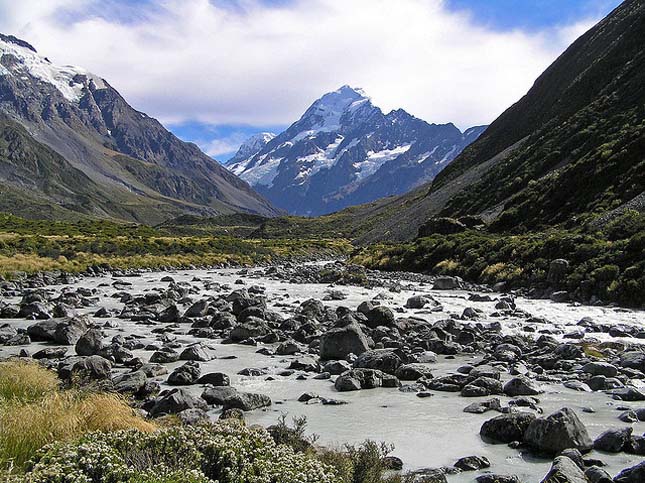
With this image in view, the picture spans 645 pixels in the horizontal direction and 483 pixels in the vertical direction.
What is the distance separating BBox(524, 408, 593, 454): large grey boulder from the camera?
9734 mm

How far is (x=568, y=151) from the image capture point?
7175 cm

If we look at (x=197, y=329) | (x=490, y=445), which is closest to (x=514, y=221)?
(x=197, y=329)

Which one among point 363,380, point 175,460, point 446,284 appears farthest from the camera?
point 446,284

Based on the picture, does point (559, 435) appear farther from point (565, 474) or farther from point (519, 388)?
point (519, 388)

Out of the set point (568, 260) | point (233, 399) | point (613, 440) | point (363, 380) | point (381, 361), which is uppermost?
point (568, 260)

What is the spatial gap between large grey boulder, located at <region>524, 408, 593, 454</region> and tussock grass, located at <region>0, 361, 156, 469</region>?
6.72 m

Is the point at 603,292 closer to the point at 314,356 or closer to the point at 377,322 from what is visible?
the point at 377,322

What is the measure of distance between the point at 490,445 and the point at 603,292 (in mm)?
22572

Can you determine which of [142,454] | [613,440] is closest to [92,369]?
[142,454]

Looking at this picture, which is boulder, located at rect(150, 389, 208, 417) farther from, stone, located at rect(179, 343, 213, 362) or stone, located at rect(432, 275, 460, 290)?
stone, located at rect(432, 275, 460, 290)

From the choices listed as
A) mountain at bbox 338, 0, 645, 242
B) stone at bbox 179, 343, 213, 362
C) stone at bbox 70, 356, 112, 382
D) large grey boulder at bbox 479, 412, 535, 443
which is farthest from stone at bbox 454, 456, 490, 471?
mountain at bbox 338, 0, 645, 242

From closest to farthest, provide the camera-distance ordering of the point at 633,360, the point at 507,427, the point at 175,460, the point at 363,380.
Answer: the point at 175,460, the point at 507,427, the point at 363,380, the point at 633,360

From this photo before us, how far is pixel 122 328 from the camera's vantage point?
25344 millimetres

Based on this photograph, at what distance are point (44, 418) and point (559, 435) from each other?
27.4ft
